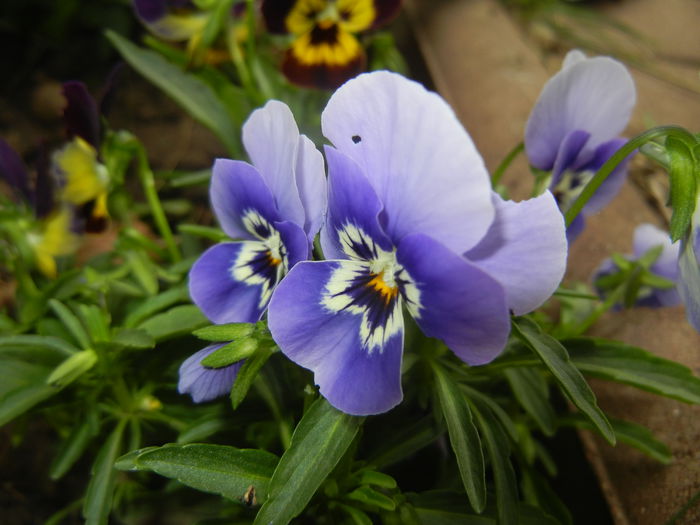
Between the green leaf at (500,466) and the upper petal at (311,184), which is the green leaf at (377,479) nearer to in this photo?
the green leaf at (500,466)

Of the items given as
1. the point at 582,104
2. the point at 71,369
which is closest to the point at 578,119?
the point at 582,104

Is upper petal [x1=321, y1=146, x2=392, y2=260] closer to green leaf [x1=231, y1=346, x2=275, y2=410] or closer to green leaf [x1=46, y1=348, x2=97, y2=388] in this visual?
green leaf [x1=231, y1=346, x2=275, y2=410]

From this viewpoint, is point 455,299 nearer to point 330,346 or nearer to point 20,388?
point 330,346


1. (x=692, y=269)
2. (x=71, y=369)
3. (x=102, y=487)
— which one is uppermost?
(x=692, y=269)

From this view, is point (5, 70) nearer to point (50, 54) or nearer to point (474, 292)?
point (50, 54)

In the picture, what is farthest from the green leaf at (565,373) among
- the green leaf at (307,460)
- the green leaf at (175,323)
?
the green leaf at (175,323)

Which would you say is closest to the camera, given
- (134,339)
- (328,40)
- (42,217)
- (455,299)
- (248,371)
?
(455,299)

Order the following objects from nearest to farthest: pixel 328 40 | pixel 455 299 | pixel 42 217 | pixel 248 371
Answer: pixel 455 299 < pixel 248 371 < pixel 42 217 < pixel 328 40

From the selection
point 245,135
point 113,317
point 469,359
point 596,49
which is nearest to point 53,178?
point 113,317
